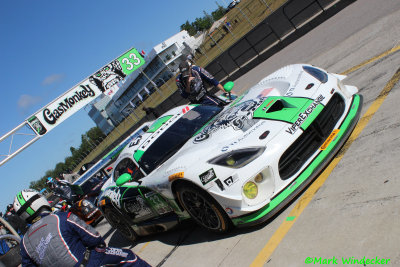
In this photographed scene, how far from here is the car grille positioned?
372 centimetres

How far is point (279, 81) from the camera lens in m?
4.97

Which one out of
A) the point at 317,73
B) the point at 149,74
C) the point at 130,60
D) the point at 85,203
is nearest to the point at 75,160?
the point at 149,74

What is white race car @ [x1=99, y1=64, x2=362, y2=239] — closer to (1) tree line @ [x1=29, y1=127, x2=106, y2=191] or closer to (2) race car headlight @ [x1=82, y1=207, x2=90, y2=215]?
(2) race car headlight @ [x1=82, y1=207, x2=90, y2=215]

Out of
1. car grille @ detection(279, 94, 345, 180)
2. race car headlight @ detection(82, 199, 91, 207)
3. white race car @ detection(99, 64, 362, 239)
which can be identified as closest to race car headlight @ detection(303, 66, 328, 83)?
white race car @ detection(99, 64, 362, 239)

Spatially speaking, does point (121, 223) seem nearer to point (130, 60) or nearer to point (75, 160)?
point (130, 60)

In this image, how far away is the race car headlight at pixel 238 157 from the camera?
11.7ft

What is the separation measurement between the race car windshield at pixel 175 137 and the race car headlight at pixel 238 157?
4.45 ft

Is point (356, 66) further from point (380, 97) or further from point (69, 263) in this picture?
point (69, 263)

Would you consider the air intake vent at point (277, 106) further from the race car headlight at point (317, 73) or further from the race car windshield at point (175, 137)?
the race car windshield at point (175, 137)


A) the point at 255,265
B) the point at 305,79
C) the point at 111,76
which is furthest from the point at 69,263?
the point at 111,76

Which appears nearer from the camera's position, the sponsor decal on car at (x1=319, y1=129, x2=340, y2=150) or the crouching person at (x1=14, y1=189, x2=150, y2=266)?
the crouching person at (x1=14, y1=189, x2=150, y2=266)

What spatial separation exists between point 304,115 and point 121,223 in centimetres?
375

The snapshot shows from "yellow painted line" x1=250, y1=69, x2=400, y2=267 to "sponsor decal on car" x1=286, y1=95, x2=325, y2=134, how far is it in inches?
26.3

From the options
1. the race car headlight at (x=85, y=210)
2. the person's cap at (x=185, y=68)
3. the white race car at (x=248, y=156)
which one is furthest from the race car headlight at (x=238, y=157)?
the race car headlight at (x=85, y=210)
